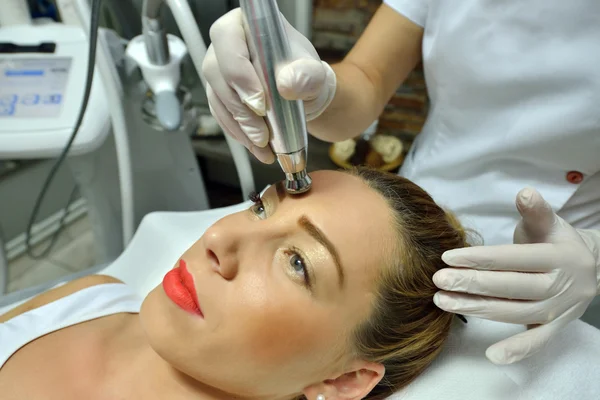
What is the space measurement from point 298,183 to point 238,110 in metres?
0.15

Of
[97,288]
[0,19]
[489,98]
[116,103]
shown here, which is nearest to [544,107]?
[489,98]

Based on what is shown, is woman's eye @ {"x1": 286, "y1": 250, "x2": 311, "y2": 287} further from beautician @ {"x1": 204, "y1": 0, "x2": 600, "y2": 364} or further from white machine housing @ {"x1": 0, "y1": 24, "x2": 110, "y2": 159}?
white machine housing @ {"x1": 0, "y1": 24, "x2": 110, "y2": 159}

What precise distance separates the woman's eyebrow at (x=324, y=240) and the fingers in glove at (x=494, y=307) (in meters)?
0.17

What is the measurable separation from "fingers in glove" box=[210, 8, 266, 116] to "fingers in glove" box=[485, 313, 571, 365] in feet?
1.76

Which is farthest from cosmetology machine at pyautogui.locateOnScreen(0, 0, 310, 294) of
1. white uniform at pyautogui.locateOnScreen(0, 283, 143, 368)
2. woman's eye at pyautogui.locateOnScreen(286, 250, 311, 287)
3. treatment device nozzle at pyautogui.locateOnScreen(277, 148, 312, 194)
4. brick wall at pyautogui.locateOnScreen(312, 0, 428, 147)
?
brick wall at pyautogui.locateOnScreen(312, 0, 428, 147)

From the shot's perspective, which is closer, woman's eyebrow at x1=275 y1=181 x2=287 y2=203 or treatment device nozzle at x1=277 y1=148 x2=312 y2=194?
treatment device nozzle at x1=277 y1=148 x2=312 y2=194

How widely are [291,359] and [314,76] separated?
448 millimetres

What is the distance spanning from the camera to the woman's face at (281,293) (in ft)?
2.36

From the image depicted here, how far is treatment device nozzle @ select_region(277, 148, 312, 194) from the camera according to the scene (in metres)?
0.65

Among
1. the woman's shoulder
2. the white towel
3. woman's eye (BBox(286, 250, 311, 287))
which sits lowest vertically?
the woman's shoulder

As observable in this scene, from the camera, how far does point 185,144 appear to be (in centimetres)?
131

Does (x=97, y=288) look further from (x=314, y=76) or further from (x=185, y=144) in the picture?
(x=314, y=76)

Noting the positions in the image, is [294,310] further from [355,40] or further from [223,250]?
[355,40]

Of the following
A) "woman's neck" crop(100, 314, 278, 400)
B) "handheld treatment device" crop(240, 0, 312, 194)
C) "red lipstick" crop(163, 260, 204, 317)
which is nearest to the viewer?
"handheld treatment device" crop(240, 0, 312, 194)
